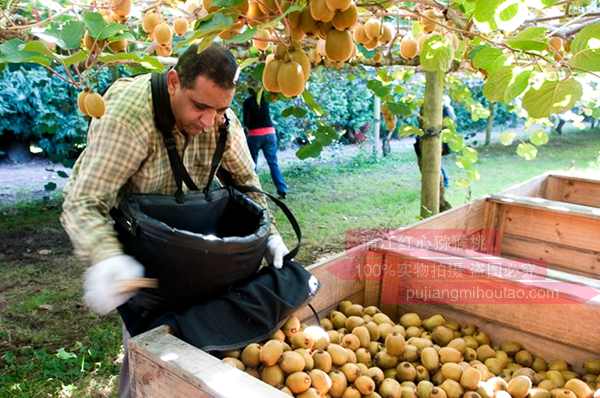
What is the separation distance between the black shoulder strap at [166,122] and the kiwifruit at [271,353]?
577mm

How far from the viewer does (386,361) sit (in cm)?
196

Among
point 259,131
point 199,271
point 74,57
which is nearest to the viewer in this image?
point 74,57

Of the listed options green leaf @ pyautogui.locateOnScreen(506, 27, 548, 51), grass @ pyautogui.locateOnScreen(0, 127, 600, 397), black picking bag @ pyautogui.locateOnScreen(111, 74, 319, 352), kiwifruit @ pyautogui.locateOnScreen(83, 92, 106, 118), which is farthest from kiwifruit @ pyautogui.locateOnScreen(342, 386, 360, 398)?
grass @ pyautogui.locateOnScreen(0, 127, 600, 397)

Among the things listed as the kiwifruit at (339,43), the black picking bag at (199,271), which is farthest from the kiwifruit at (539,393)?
the kiwifruit at (339,43)

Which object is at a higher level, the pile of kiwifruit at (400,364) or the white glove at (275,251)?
the white glove at (275,251)

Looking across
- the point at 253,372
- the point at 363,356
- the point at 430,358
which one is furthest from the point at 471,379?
the point at 253,372

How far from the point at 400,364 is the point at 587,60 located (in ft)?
4.16

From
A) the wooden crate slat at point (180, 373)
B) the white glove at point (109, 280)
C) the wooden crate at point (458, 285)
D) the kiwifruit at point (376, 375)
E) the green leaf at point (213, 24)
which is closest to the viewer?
the green leaf at point (213, 24)

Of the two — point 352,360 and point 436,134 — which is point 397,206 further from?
point 352,360

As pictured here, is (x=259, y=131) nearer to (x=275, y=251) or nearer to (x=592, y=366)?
(x=275, y=251)

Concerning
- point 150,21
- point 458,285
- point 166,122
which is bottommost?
point 458,285

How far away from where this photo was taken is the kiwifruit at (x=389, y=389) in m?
1.77

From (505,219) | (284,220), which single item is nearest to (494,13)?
(505,219)

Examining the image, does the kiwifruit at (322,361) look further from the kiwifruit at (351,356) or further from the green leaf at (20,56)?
the green leaf at (20,56)
